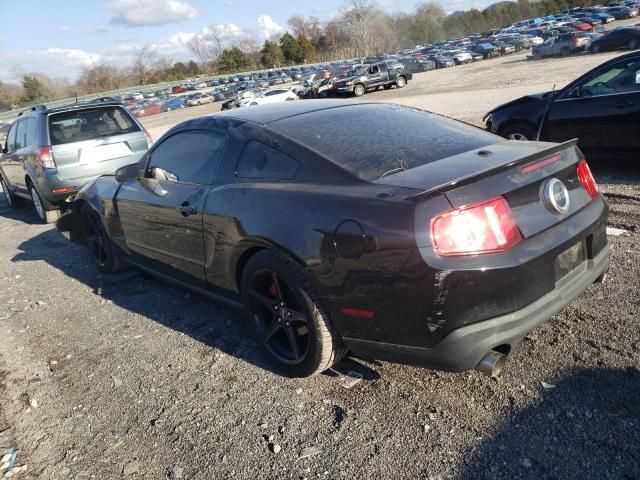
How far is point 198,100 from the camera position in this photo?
2015 inches

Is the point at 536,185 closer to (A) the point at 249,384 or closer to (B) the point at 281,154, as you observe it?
(B) the point at 281,154

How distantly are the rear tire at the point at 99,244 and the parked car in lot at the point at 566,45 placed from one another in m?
41.5

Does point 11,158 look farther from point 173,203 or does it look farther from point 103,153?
point 173,203

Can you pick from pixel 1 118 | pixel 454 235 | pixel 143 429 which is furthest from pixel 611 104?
pixel 1 118

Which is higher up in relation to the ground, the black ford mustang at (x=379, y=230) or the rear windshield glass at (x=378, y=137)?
the rear windshield glass at (x=378, y=137)

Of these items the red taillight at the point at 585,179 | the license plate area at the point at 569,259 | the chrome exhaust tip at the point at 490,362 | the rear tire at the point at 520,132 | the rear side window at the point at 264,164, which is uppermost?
the rear side window at the point at 264,164

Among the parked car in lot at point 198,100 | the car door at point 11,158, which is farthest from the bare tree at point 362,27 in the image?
the car door at point 11,158

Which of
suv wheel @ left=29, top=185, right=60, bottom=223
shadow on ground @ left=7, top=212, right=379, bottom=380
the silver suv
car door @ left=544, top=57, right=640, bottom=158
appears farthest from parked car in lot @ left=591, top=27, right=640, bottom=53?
shadow on ground @ left=7, top=212, right=379, bottom=380

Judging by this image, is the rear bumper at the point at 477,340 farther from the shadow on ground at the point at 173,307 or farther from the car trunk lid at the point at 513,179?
the shadow on ground at the point at 173,307

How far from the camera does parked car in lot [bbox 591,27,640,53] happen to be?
32.2 m

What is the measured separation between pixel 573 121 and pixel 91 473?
655 centimetres

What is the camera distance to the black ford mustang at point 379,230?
2.39 m

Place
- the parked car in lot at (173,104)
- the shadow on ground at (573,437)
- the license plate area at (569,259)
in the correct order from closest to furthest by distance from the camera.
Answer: the shadow on ground at (573,437) < the license plate area at (569,259) < the parked car in lot at (173,104)

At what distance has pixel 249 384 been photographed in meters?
3.20
